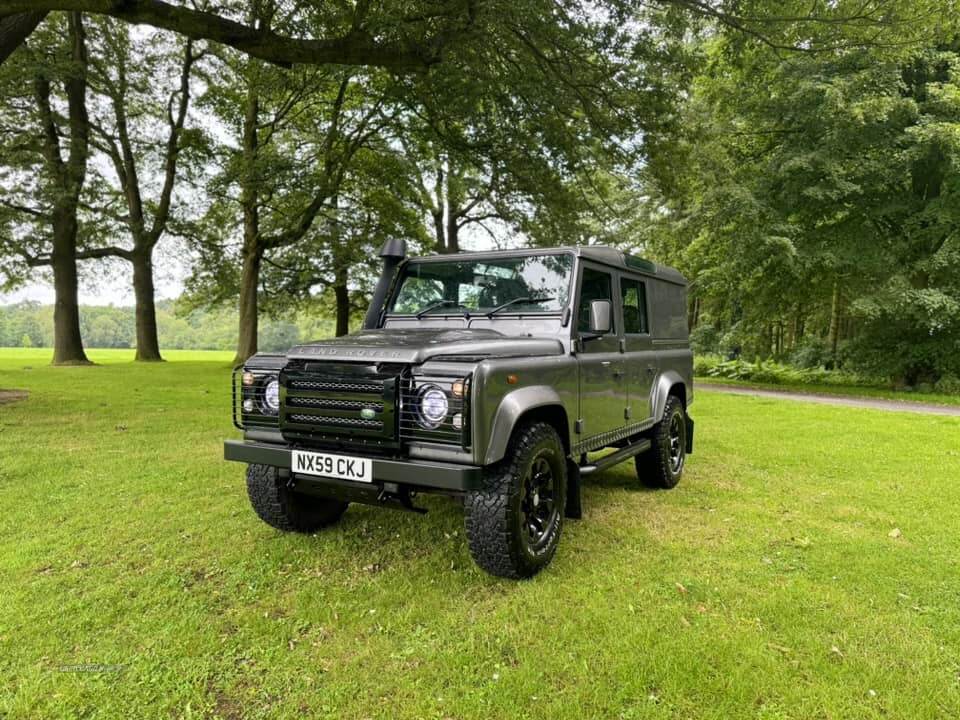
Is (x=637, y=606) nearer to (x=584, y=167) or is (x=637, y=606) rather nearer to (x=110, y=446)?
(x=110, y=446)

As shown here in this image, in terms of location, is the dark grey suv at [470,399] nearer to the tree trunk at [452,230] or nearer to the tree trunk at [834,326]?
the tree trunk at [834,326]

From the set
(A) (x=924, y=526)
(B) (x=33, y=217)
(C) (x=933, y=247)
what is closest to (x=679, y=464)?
(A) (x=924, y=526)

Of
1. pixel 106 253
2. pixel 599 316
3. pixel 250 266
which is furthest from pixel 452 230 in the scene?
pixel 599 316

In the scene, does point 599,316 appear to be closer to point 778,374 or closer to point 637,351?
A: point 637,351

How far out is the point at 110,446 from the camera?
279 inches

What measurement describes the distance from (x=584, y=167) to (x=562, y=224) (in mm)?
2216

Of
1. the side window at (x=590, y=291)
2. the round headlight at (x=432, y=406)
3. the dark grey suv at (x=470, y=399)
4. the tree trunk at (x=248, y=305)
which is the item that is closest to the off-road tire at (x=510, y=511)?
the dark grey suv at (x=470, y=399)

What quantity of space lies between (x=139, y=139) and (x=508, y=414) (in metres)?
22.2

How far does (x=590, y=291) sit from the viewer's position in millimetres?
4445

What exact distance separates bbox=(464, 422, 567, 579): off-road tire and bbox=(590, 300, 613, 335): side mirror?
0.80 meters

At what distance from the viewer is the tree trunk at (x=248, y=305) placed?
1955 cm

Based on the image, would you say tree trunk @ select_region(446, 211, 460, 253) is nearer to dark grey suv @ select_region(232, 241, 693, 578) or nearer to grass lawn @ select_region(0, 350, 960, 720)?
grass lawn @ select_region(0, 350, 960, 720)

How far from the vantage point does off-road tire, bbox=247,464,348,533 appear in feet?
13.1

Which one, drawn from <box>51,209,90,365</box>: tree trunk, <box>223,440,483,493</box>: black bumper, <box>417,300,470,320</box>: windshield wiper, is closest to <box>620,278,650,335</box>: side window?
<box>417,300,470,320</box>: windshield wiper
